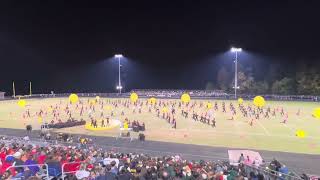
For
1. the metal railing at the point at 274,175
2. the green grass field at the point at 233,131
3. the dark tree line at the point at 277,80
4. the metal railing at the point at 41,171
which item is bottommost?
the green grass field at the point at 233,131

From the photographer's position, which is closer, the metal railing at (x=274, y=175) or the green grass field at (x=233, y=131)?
the metal railing at (x=274, y=175)

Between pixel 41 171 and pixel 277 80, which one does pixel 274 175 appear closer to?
pixel 41 171

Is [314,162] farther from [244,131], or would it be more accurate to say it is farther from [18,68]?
[18,68]

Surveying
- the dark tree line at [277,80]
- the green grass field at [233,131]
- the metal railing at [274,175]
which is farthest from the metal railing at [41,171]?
the dark tree line at [277,80]

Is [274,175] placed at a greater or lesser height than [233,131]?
greater

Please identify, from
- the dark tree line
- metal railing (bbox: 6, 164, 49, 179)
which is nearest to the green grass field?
metal railing (bbox: 6, 164, 49, 179)

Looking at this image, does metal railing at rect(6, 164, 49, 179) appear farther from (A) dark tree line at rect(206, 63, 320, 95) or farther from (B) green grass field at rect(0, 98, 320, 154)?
(A) dark tree line at rect(206, 63, 320, 95)

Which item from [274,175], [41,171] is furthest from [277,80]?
[41,171]

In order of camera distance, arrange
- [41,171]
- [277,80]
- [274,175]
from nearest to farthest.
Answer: [41,171], [274,175], [277,80]

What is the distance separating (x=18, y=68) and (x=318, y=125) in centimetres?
Answer: 6596

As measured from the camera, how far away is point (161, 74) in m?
115

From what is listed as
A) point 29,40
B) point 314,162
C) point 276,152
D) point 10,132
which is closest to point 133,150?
point 276,152

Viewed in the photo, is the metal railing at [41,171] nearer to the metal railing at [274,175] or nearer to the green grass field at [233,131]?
the metal railing at [274,175]

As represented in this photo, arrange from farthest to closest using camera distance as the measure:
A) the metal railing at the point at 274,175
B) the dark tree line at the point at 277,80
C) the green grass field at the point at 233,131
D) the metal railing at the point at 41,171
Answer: the dark tree line at the point at 277,80 → the green grass field at the point at 233,131 → the metal railing at the point at 274,175 → the metal railing at the point at 41,171
